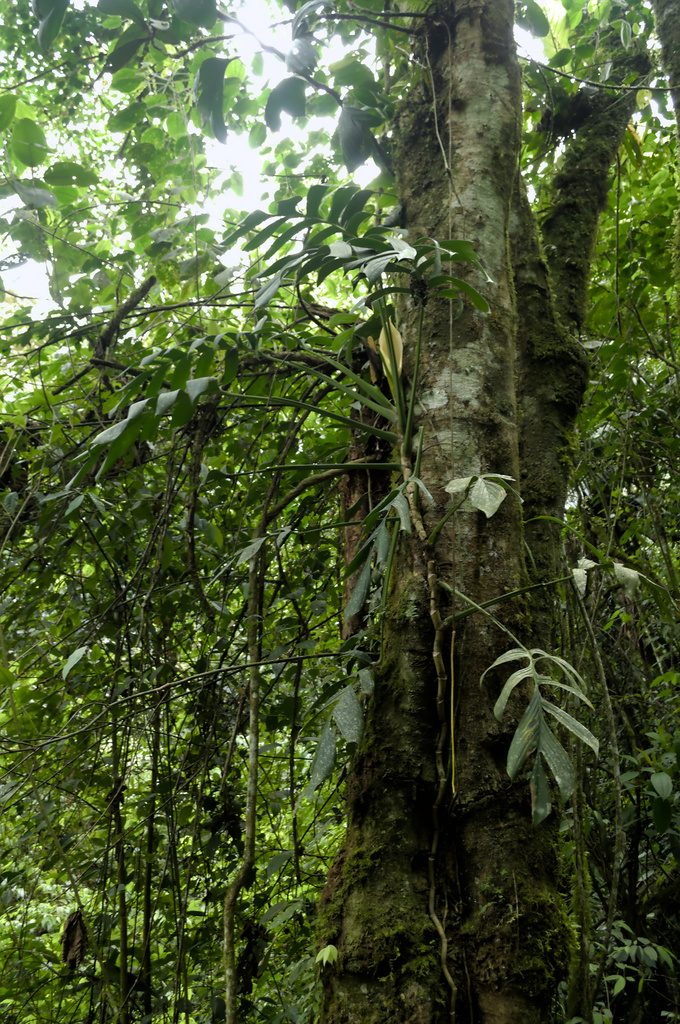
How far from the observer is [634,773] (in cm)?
214

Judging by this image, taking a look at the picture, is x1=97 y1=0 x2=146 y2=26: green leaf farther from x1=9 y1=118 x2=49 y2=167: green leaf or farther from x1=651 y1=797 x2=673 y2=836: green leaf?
x1=651 y1=797 x2=673 y2=836: green leaf

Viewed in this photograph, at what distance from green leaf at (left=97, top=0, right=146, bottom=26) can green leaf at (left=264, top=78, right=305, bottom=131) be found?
319mm

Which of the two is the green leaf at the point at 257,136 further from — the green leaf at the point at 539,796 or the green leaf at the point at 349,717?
the green leaf at the point at 539,796

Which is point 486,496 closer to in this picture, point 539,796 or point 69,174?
point 539,796

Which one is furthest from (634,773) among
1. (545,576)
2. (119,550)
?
(119,550)

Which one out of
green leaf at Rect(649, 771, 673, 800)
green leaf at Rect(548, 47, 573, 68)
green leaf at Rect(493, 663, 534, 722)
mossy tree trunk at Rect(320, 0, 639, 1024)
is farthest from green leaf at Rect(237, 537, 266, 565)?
green leaf at Rect(548, 47, 573, 68)

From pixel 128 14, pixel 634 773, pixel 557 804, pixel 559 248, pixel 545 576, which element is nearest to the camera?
pixel 557 804

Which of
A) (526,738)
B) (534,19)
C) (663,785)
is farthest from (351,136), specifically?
(663,785)

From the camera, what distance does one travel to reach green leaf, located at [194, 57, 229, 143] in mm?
1094

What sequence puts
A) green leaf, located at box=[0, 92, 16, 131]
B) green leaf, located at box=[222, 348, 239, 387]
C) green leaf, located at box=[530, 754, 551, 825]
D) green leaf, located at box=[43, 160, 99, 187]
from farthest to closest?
green leaf, located at box=[43, 160, 99, 187], green leaf, located at box=[0, 92, 16, 131], green leaf, located at box=[222, 348, 239, 387], green leaf, located at box=[530, 754, 551, 825]

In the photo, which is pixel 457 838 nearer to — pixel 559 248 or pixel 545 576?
pixel 545 576

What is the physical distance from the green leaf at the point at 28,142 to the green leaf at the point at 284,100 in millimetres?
521

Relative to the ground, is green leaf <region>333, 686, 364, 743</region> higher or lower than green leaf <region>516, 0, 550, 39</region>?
lower

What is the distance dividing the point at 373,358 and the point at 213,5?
668mm
